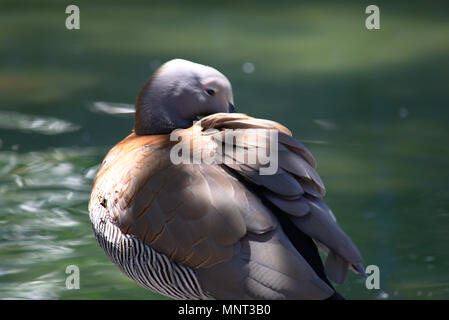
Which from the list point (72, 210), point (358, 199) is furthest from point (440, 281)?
point (72, 210)

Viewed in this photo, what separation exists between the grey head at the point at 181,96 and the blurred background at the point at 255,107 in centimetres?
76

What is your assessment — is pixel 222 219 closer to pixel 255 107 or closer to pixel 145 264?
pixel 145 264

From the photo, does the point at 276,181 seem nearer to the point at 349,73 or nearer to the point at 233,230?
the point at 233,230

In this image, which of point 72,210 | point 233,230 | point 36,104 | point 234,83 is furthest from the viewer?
point 234,83

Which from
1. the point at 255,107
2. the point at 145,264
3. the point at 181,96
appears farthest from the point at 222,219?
the point at 255,107

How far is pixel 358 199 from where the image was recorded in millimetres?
4352

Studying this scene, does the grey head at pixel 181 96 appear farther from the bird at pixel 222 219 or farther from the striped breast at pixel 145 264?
the striped breast at pixel 145 264

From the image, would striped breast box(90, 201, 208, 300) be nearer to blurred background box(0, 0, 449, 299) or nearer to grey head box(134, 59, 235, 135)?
blurred background box(0, 0, 449, 299)

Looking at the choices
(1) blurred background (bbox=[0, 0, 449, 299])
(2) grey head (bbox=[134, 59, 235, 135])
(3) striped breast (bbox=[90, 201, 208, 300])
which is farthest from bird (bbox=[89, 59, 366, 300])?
(1) blurred background (bbox=[0, 0, 449, 299])

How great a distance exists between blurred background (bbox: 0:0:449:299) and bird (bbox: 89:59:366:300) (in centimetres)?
60

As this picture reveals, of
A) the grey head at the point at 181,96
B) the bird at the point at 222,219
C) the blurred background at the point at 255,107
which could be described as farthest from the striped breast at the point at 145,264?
the grey head at the point at 181,96

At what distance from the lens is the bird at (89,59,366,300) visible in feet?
8.32

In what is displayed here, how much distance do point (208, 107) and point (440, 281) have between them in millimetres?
1304
